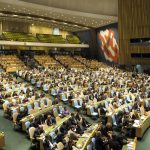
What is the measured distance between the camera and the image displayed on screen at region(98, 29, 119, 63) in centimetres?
3641

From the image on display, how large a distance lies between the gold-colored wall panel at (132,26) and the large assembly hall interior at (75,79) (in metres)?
0.09

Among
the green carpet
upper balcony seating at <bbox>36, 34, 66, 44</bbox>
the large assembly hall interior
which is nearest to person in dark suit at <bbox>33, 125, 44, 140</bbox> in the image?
the large assembly hall interior

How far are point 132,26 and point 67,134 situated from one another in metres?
22.0

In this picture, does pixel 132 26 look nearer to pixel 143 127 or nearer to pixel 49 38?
pixel 49 38

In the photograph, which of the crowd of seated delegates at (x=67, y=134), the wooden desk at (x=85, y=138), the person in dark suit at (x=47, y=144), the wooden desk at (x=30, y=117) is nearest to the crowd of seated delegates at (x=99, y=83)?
the wooden desk at (x=30, y=117)

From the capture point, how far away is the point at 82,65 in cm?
3572

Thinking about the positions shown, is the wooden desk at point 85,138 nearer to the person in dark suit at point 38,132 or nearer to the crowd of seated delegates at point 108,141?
the crowd of seated delegates at point 108,141

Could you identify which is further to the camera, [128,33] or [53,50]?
[53,50]

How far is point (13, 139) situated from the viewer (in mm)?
11766

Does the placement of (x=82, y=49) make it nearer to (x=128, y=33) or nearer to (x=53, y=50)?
(x=53, y=50)

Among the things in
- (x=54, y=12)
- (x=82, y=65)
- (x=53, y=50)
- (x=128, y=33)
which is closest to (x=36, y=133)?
(x=54, y=12)

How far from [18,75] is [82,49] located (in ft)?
61.9

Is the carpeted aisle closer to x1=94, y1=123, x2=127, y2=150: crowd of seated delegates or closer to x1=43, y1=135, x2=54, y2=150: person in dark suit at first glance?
x1=43, y1=135, x2=54, y2=150: person in dark suit

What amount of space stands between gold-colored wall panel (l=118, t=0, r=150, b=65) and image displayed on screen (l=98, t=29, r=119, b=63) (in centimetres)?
413
